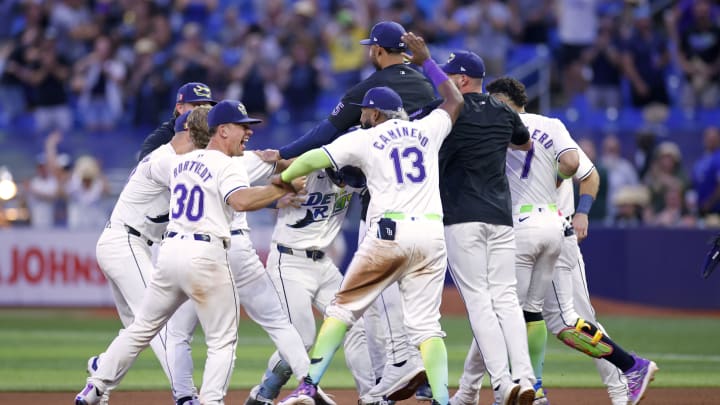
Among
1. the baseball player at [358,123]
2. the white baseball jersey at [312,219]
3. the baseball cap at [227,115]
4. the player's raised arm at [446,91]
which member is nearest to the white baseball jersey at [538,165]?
the baseball player at [358,123]

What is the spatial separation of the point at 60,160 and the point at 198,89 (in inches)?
386

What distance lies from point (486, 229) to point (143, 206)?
254 centimetres

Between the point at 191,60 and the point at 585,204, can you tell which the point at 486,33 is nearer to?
the point at 191,60

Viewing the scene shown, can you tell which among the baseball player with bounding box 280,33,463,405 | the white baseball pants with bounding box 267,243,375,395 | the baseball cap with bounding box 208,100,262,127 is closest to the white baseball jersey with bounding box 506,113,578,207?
the baseball player with bounding box 280,33,463,405

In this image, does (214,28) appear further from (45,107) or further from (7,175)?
(7,175)

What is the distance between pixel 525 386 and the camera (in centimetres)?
798

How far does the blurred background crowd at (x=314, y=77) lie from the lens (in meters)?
18.1

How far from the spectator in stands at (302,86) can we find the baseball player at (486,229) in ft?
35.3

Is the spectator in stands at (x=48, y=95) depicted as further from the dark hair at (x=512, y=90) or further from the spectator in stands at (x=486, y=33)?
→ the dark hair at (x=512, y=90)

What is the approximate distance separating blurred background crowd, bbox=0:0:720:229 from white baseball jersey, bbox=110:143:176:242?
9178 millimetres

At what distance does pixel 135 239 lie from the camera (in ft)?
29.0

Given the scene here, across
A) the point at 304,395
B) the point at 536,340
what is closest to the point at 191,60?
the point at 536,340

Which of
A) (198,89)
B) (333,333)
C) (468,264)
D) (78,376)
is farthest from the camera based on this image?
(78,376)

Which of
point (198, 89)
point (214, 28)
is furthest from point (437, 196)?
point (214, 28)
